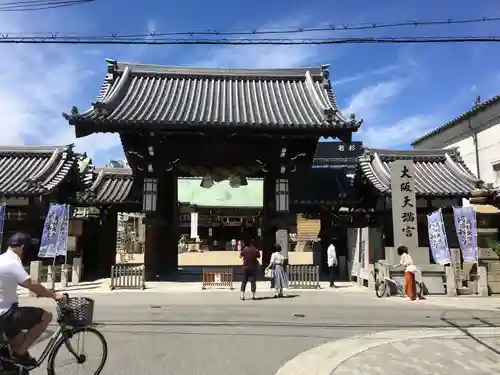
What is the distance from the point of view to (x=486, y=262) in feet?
50.6

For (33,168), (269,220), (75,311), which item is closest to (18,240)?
(75,311)

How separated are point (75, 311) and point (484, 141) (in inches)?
1083

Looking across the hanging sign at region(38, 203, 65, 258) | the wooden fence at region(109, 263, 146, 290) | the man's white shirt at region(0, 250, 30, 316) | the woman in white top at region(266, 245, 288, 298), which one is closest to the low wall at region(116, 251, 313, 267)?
the wooden fence at region(109, 263, 146, 290)

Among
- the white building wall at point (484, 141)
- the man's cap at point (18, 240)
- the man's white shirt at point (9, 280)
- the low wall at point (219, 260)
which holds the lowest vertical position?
the low wall at point (219, 260)

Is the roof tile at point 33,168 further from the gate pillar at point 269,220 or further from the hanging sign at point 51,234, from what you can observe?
the gate pillar at point 269,220

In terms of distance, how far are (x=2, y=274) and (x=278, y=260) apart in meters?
10.4

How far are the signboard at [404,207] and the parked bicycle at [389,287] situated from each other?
1.32 metres

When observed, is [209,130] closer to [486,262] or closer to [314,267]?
[314,267]

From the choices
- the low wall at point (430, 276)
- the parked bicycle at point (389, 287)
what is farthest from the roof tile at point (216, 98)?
the parked bicycle at point (389, 287)

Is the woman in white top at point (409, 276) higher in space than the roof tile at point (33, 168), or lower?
lower

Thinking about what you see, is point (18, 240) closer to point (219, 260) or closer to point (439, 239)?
point (439, 239)

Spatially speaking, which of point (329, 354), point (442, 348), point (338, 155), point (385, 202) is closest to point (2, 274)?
point (329, 354)

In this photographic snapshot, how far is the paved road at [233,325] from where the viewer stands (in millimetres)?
6738

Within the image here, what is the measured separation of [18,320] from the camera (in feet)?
16.5
